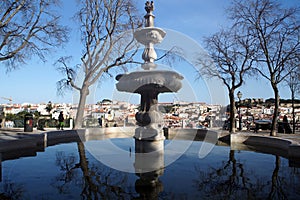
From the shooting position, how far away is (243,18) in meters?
13.8

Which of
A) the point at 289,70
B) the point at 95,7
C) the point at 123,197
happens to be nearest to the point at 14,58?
the point at 95,7

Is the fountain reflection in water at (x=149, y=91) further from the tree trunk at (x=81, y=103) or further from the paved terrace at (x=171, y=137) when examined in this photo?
the tree trunk at (x=81, y=103)

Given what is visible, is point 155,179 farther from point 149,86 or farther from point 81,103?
point 81,103

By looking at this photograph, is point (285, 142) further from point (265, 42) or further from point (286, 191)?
point (265, 42)

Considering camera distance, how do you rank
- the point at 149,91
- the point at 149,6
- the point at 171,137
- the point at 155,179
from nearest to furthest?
the point at 155,179 → the point at 149,91 → the point at 149,6 → the point at 171,137

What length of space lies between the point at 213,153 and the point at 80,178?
526 centimetres

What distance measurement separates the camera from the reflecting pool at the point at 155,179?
4410 mm

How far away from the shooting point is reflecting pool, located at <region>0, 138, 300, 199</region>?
441cm

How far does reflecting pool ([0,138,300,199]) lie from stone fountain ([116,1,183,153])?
0.72 metres

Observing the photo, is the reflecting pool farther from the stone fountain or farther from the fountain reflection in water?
the stone fountain

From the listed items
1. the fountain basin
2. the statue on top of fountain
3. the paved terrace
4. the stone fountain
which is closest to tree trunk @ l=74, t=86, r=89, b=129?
the paved terrace

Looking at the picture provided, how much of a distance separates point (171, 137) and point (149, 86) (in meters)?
7.22

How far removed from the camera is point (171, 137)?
46.1 feet

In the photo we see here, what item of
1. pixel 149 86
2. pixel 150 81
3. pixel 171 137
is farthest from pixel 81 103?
pixel 150 81
